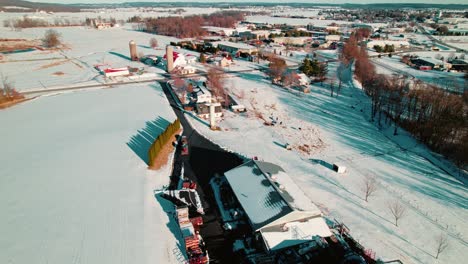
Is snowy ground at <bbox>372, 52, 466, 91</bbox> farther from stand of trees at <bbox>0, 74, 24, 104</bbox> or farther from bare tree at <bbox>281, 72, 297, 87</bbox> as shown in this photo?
stand of trees at <bbox>0, 74, 24, 104</bbox>

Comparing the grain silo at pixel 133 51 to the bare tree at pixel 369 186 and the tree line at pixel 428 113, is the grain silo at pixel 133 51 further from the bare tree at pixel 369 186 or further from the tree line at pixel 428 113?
the bare tree at pixel 369 186

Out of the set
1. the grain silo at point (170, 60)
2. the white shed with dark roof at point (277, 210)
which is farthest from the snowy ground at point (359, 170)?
the grain silo at point (170, 60)

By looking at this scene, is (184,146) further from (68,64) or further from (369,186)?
(68,64)

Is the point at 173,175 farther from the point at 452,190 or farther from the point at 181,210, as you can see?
the point at 452,190

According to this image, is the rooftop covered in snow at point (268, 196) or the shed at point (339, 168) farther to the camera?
the shed at point (339, 168)

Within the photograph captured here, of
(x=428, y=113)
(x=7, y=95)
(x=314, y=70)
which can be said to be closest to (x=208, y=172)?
(x=428, y=113)

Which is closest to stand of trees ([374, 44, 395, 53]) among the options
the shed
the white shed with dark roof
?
the shed
